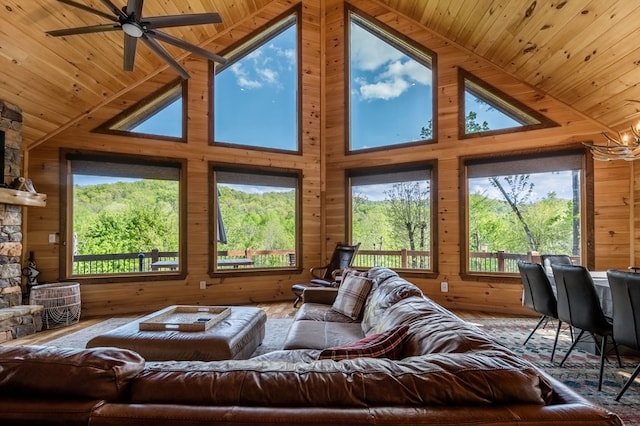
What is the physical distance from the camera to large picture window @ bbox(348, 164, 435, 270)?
17.5 feet

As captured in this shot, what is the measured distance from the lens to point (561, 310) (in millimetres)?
2945

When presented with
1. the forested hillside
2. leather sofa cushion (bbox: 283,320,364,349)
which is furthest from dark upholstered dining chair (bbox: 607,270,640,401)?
the forested hillside

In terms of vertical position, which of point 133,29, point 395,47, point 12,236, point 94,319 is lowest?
point 94,319

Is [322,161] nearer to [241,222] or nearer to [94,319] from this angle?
[241,222]

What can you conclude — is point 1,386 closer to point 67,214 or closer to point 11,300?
point 11,300

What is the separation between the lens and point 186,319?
2.88m

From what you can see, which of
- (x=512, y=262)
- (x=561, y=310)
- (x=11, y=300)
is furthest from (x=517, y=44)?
(x=11, y=300)

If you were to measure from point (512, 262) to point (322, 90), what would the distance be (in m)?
4.27

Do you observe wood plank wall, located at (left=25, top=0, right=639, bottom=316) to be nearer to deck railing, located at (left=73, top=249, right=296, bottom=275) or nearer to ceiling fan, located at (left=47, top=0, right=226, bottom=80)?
deck railing, located at (left=73, top=249, right=296, bottom=275)

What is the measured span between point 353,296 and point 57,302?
3.70 m

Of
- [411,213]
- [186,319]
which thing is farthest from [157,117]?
[411,213]

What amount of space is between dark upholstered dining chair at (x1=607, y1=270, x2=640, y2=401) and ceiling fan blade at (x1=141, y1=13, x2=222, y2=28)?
12.4 ft

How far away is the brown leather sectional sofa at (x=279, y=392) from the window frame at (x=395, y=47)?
15.6 feet

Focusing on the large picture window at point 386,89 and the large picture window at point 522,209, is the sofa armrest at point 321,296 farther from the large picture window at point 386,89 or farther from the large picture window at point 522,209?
the large picture window at point 386,89
